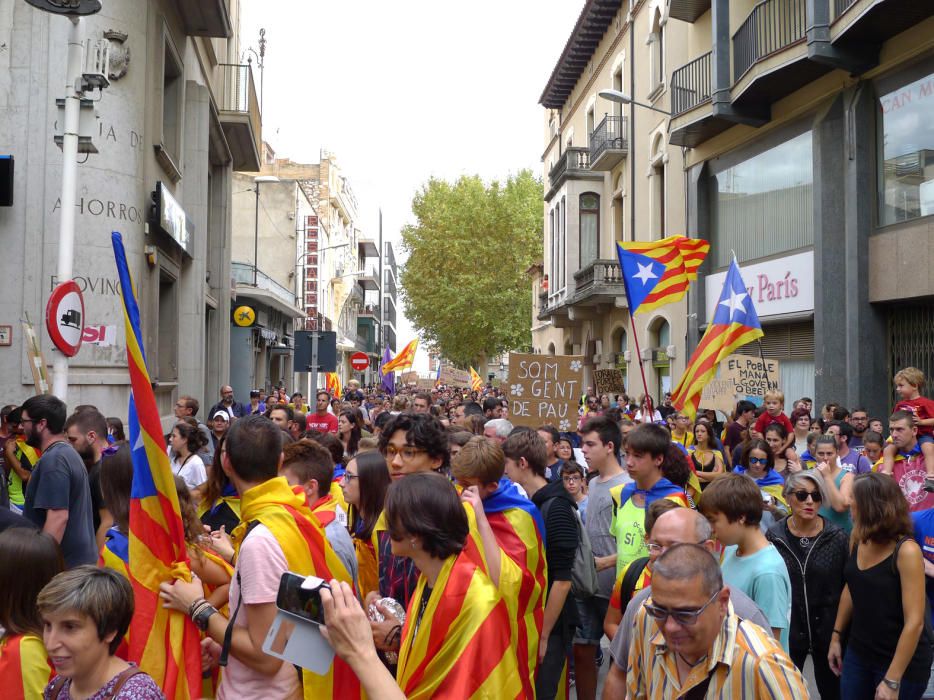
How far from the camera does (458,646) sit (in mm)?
2975

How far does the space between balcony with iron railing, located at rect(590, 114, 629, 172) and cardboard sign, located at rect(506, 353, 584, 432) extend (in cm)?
1882

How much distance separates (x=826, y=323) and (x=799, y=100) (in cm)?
432

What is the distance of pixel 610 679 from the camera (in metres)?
3.75

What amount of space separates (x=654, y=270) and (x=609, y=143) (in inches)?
657

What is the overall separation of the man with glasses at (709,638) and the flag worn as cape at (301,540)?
4.08 feet

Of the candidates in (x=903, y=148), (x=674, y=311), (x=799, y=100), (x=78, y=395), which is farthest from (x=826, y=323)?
(x=78, y=395)

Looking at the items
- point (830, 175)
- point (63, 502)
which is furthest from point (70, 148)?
point (830, 175)

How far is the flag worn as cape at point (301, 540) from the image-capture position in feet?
11.2

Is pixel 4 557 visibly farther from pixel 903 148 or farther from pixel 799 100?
pixel 799 100

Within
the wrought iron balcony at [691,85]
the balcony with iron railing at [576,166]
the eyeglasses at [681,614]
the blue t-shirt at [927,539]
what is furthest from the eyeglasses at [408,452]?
the balcony with iron railing at [576,166]

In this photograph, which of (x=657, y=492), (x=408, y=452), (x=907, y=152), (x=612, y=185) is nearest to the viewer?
(x=408, y=452)

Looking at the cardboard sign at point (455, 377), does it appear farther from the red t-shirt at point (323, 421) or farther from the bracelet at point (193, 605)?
the bracelet at point (193, 605)

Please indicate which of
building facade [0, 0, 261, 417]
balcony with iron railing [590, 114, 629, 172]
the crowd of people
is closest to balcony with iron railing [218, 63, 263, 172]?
building facade [0, 0, 261, 417]

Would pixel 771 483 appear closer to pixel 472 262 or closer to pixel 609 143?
pixel 609 143
